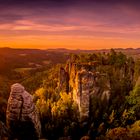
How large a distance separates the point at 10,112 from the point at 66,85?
32871 millimetres

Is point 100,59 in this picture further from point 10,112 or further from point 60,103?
point 10,112

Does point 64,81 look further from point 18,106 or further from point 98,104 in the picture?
point 18,106

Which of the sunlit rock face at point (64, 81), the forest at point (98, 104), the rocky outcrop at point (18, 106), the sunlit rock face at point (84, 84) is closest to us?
the rocky outcrop at point (18, 106)

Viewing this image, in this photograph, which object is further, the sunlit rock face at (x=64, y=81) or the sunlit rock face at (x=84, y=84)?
the sunlit rock face at (x=64, y=81)

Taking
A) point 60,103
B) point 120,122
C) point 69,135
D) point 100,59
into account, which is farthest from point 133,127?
point 100,59

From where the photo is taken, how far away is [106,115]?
78562mm

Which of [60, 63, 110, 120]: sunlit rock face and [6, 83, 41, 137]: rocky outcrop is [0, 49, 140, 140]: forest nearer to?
[60, 63, 110, 120]: sunlit rock face

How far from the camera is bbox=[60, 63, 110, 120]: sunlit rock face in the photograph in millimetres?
80688

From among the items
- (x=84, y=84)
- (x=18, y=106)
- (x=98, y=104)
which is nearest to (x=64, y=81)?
(x=84, y=84)

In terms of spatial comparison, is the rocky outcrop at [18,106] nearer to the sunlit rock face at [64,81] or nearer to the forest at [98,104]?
the forest at [98,104]

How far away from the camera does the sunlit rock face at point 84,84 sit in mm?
80688

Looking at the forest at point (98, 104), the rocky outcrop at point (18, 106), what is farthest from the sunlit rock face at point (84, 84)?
the rocky outcrop at point (18, 106)

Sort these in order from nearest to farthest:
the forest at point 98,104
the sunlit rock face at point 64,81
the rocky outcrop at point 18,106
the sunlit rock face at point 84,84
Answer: the rocky outcrop at point 18,106
the forest at point 98,104
the sunlit rock face at point 84,84
the sunlit rock face at point 64,81

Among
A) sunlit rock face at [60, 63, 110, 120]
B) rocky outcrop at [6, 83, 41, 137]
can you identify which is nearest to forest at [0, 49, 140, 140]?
sunlit rock face at [60, 63, 110, 120]
